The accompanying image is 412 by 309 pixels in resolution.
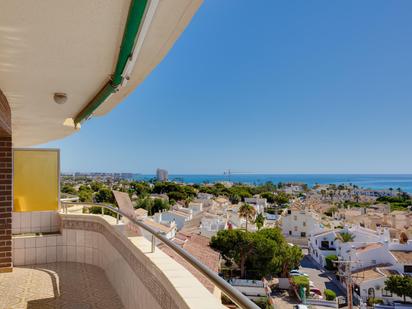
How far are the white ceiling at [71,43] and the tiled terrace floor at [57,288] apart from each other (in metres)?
2.02

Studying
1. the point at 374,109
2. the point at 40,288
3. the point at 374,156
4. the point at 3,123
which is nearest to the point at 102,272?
the point at 40,288

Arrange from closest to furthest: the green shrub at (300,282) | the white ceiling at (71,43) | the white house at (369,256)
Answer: the white ceiling at (71,43) < the green shrub at (300,282) < the white house at (369,256)

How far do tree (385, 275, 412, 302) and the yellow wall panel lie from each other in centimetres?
2356

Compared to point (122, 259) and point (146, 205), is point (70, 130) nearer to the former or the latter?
point (122, 259)

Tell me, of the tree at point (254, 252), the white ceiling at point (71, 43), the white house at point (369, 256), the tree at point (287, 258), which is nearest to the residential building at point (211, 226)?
the tree at point (254, 252)

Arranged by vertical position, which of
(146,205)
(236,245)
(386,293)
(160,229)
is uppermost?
(160,229)

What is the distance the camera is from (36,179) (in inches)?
209

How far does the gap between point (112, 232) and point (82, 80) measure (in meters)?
1.76

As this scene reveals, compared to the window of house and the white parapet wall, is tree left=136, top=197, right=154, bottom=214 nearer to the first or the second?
the window of house

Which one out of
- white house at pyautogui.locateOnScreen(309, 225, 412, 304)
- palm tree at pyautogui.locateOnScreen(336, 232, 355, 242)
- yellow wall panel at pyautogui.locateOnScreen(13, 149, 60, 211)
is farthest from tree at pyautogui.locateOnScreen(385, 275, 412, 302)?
yellow wall panel at pyautogui.locateOnScreen(13, 149, 60, 211)

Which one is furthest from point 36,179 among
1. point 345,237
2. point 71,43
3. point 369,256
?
point 345,237

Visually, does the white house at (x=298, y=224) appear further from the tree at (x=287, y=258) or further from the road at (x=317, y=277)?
the tree at (x=287, y=258)

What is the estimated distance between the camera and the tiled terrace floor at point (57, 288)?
3.13 metres

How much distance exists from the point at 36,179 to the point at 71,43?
4.12 metres
